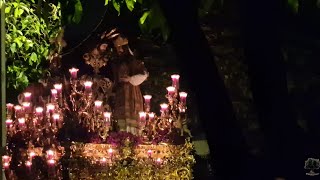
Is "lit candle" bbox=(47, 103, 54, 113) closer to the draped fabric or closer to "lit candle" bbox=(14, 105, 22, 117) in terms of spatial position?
"lit candle" bbox=(14, 105, 22, 117)

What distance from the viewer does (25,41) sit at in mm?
7871

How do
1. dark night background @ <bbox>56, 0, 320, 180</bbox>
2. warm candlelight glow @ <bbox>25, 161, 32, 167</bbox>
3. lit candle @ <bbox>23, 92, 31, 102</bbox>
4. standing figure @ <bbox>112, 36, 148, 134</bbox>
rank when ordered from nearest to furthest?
dark night background @ <bbox>56, 0, 320, 180</bbox>, warm candlelight glow @ <bbox>25, 161, 32, 167</bbox>, lit candle @ <bbox>23, 92, 31, 102</bbox>, standing figure @ <bbox>112, 36, 148, 134</bbox>

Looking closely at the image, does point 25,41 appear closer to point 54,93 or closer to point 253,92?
point 54,93

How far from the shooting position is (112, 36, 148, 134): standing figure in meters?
10.9

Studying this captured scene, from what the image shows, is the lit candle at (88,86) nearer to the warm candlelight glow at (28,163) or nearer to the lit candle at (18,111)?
the lit candle at (18,111)

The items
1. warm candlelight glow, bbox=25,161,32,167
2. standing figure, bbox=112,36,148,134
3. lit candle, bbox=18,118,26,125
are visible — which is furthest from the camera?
standing figure, bbox=112,36,148,134

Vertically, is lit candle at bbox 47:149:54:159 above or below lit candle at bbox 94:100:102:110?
below

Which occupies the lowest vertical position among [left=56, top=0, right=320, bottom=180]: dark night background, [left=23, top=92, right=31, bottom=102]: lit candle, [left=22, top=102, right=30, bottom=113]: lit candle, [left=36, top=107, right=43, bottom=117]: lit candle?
[left=56, top=0, right=320, bottom=180]: dark night background

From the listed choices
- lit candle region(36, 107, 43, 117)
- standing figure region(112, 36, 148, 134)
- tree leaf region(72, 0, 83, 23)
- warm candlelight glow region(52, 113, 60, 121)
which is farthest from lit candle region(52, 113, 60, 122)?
tree leaf region(72, 0, 83, 23)

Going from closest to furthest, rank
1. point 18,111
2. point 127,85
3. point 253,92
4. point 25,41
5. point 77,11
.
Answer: point 253,92 < point 77,11 < point 25,41 < point 18,111 < point 127,85

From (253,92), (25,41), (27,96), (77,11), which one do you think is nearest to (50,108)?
(27,96)

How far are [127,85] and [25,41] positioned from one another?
338cm

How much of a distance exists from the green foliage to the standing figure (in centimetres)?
147

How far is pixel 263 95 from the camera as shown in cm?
312
